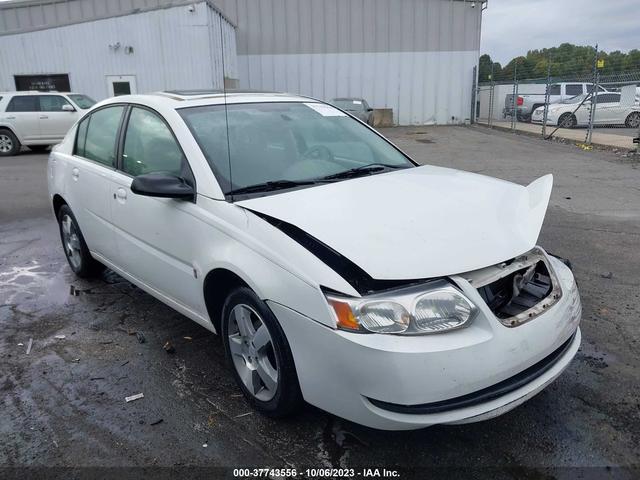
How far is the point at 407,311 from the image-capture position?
7.17 ft

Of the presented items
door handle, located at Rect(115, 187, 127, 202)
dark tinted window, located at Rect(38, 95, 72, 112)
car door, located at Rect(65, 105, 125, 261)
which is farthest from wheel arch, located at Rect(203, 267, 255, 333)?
dark tinted window, located at Rect(38, 95, 72, 112)

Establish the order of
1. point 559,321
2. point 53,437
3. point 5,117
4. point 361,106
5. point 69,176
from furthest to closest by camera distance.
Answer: point 361,106 < point 5,117 < point 69,176 < point 53,437 < point 559,321

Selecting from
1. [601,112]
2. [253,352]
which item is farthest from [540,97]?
[253,352]

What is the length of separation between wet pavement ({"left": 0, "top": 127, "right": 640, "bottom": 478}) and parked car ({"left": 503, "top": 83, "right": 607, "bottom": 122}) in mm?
19332

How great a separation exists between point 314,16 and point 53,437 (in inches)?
958

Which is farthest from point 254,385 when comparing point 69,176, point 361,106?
point 361,106

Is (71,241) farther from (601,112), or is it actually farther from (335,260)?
(601,112)

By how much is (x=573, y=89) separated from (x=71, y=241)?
2266 cm

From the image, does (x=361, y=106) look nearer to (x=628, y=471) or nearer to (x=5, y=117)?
(x=5, y=117)

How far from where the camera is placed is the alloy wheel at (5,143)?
47.4 feet

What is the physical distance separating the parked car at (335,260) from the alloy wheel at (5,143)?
12833mm

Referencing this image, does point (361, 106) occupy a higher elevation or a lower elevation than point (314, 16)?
lower

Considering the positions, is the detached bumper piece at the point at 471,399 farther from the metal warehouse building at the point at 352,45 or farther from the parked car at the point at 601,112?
the metal warehouse building at the point at 352,45

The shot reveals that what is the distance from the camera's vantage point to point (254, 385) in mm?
2783
